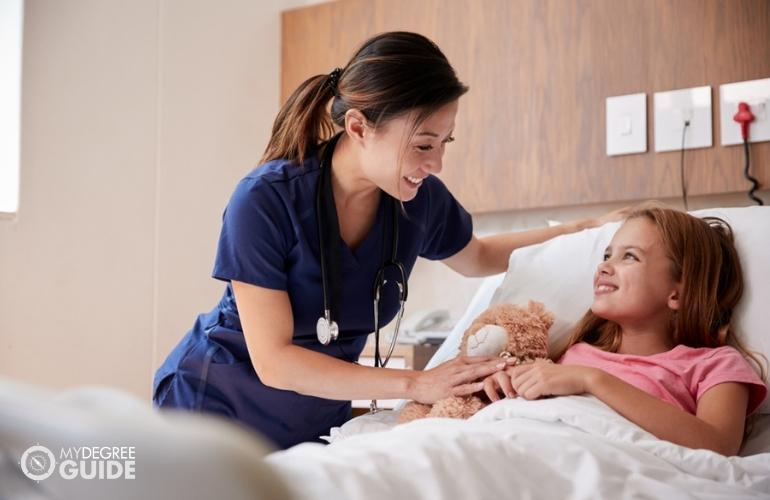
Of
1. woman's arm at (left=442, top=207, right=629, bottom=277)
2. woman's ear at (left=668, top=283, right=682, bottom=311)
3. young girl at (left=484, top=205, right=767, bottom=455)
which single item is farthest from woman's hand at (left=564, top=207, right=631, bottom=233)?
woman's ear at (left=668, top=283, right=682, bottom=311)

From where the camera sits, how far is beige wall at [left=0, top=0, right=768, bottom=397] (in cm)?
264

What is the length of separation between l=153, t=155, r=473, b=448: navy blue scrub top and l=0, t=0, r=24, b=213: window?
3.76 feet

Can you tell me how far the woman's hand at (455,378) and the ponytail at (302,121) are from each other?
1.73ft

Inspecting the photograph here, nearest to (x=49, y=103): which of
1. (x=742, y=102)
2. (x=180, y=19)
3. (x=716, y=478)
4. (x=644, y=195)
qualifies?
(x=180, y=19)

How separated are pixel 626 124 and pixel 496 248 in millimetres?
770

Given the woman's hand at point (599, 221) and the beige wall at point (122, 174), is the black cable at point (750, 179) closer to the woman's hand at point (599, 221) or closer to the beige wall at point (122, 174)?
the woman's hand at point (599, 221)

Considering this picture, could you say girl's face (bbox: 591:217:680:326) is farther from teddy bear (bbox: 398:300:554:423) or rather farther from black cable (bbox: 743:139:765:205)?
black cable (bbox: 743:139:765:205)

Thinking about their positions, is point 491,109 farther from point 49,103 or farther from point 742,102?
point 49,103

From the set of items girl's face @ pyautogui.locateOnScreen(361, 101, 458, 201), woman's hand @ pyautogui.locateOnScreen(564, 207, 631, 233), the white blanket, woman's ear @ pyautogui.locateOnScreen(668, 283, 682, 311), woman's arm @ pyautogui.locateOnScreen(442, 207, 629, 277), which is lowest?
the white blanket

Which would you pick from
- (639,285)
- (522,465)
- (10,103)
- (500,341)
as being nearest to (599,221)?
(639,285)

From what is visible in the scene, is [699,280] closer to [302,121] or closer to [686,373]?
[686,373]

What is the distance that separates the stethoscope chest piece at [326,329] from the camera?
5.35 ft
